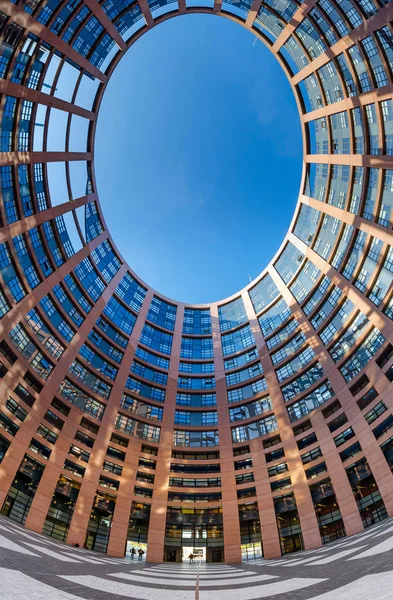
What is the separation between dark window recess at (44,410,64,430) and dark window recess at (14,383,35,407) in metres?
2.84

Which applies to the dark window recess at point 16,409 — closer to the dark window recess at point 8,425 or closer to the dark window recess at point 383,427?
the dark window recess at point 8,425

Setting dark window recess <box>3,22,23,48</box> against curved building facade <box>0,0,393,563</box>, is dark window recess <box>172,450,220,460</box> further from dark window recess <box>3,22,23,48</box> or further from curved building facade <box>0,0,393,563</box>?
dark window recess <box>3,22,23,48</box>

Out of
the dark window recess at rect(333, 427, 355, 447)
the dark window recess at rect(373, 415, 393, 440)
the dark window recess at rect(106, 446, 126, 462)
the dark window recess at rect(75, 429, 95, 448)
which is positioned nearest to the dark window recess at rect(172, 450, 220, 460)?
the dark window recess at rect(106, 446, 126, 462)

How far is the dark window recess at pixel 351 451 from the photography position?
42.5 metres

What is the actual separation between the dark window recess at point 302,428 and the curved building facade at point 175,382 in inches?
6.2

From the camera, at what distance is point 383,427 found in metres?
40.7

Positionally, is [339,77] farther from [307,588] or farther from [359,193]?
[307,588]

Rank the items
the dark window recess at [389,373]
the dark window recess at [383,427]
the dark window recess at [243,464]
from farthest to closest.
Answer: the dark window recess at [243,464]
the dark window recess at [389,373]
the dark window recess at [383,427]

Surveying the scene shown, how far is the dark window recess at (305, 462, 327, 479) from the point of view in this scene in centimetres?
4481

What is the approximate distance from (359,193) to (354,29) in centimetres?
1854

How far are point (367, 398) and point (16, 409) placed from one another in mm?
43498

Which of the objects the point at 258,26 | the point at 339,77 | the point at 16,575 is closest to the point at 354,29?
the point at 339,77

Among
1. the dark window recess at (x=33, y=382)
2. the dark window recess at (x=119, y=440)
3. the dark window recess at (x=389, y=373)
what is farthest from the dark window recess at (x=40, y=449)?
the dark window recess at (x=389, y=373)

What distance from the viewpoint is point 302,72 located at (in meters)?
50.3
